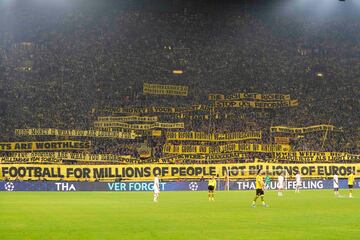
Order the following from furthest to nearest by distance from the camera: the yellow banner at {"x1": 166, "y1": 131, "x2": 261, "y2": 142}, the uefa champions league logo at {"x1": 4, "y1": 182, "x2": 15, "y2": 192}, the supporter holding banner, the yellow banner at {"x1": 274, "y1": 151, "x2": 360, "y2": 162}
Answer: the supporter holding banner, the yellow banner at {"x1": 166, "y1": 131, "x2": 261, "y2": 142}, the yellow banner at {"x1": 274, "y1": 151, "x2": 360, "y2": 162}, the uefa champions league logo at {"x1": 4, "y1": 182, "x2": 15, "y2": 192}

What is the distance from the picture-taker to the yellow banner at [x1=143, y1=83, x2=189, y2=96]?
76562mm

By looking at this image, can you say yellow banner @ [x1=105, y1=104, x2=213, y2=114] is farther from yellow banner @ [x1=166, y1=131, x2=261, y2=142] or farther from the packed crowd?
yellow banner @ [x1=166, y1=131, x2=261, y2=142]

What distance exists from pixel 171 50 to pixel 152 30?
3796mm

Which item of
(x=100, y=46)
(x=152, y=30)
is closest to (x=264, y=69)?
(x=152, y=30)

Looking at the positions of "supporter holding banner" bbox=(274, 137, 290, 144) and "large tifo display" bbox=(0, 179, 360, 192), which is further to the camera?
"supporter holding banner" bbox=(274, 137, 290, 144)

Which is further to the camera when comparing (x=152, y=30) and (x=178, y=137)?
(x=152, y=30)

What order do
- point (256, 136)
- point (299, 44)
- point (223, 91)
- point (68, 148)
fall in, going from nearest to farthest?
point (68, 148)
point (256, 136)
point (223, 91)
point (299, 44)

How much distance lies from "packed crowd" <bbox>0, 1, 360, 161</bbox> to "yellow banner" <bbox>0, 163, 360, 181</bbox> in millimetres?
6240

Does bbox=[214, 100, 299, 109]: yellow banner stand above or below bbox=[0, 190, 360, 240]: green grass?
above

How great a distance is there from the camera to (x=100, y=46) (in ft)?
258

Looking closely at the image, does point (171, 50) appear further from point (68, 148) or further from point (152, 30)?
point (68, 148)

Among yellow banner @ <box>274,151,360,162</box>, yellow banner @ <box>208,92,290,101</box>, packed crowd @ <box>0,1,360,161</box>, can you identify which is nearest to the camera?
yellow banner @ <box>274,151,360,162</box>

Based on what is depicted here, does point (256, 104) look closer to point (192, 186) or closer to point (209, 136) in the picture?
point (209, 136)

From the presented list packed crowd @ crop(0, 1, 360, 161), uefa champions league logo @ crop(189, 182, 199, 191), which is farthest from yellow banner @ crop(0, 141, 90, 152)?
uefa champions league logo @ crop(189, 182, 199, 191)
